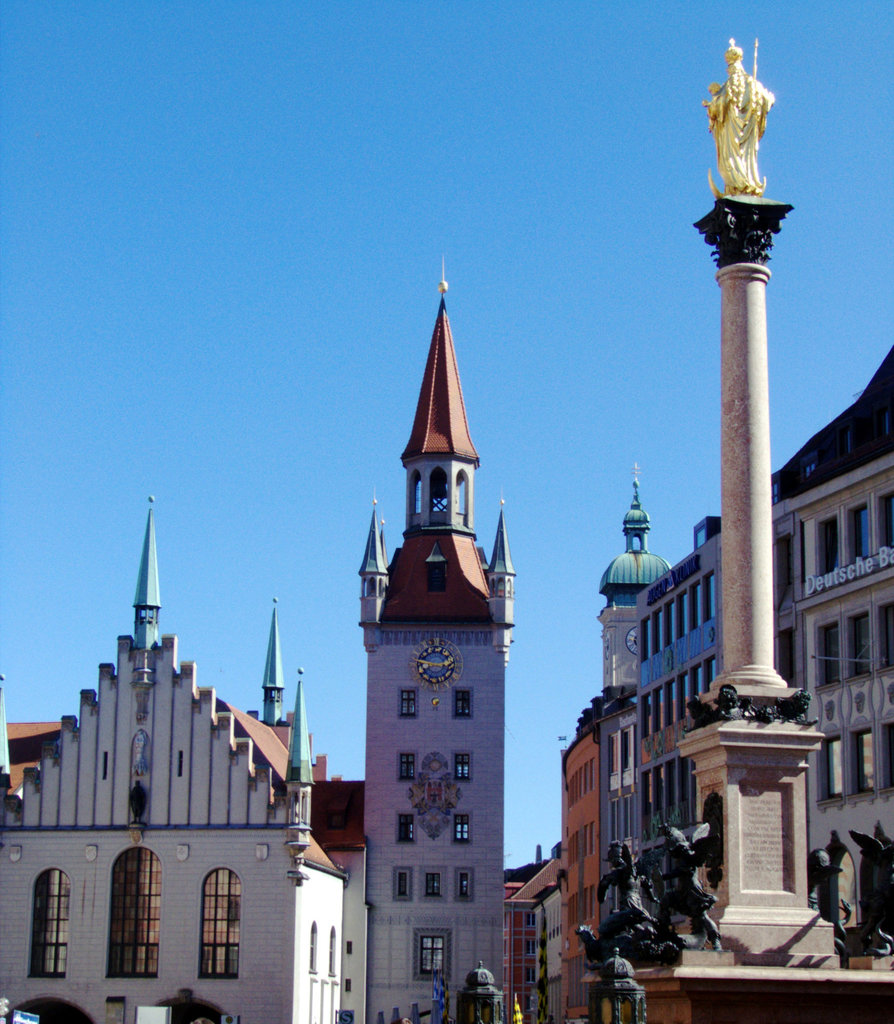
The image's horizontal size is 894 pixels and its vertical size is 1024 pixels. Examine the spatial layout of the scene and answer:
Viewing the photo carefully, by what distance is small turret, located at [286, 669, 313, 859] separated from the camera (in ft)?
226

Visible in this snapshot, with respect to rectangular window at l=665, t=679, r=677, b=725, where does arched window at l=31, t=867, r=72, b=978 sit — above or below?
below

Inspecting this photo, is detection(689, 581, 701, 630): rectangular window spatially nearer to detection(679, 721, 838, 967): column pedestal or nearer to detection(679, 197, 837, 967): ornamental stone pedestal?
detection(679, 197, 837, 967): ornamental stone pedestal

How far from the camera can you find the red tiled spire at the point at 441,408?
8250 cm

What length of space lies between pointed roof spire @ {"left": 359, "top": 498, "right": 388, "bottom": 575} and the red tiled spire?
4.34 meters

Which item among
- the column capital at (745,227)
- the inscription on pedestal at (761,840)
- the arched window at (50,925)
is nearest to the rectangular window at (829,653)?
the column capital at (745,227)

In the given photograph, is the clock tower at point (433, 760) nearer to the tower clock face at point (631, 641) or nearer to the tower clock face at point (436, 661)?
the tower clock face at point (436, 661)

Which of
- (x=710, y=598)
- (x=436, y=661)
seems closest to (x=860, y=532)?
(x=710, y=598)

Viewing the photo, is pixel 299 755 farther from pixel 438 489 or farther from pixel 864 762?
pixel 864 762

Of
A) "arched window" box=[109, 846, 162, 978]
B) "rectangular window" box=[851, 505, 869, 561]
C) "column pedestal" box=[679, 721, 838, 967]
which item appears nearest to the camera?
"column pedestal" box=[679, 721, 838, 967]

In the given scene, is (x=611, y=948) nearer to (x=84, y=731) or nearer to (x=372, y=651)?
(x=84, y=731)

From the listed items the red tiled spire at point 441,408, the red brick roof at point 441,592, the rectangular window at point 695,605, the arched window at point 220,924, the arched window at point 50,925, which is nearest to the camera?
the rectangular window at point 695,605

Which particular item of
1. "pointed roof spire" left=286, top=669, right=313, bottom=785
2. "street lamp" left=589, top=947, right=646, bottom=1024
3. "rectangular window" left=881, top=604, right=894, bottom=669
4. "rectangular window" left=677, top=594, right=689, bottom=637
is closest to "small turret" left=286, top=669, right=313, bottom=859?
"pointed roof spire" left=286, top=669, right=313, bottom=785

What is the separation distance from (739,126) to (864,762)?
2221 centimetres

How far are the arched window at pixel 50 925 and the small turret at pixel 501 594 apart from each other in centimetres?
2177
